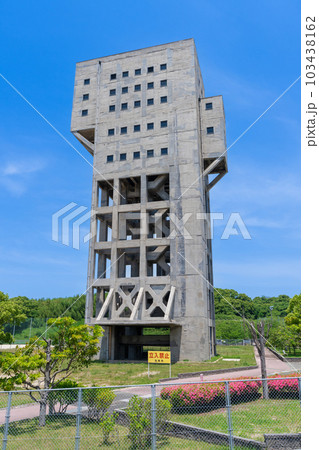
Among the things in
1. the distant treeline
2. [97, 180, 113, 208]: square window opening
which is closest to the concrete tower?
[97, 180, 113, 208]: square window opening

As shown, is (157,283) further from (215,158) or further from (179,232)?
(215,158)

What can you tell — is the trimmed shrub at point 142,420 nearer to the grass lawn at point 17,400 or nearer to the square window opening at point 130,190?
the grass lawn at point 17,400

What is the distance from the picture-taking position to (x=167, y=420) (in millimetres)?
10391

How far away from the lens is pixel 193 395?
12.6 m

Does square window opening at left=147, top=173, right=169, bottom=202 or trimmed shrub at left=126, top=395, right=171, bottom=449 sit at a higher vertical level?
square window opening at left=147, top=173, right=169, bottom=202

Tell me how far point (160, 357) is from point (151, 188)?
21197mm

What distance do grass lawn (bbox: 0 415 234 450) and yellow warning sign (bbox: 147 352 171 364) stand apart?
9.62 metres

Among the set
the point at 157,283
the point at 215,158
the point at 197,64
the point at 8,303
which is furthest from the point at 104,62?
the point at 8,303

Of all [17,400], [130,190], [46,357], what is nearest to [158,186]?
[130,190]

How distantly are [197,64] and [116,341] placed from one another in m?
34.2

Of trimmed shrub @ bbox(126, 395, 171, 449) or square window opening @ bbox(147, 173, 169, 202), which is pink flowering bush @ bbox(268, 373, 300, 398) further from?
square window opening @ bbox(147, 173, 169, 202)

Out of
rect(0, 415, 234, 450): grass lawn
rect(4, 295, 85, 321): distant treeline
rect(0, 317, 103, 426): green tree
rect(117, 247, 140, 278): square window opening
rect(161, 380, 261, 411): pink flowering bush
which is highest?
rect(117, 247, 140, 278): square window opening

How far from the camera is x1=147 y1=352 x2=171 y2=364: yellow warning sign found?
839 inches

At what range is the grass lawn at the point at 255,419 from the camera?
33.3 feet
